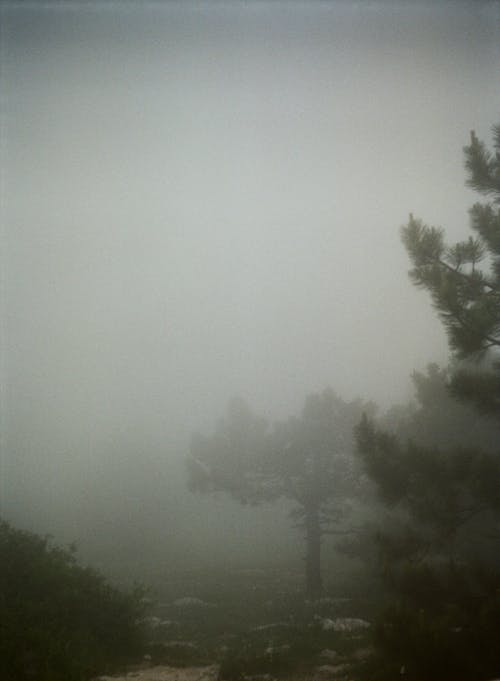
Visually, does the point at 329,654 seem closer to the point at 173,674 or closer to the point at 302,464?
the point at 173,674

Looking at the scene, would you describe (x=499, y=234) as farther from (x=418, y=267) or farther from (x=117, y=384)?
(x=117, y=384)

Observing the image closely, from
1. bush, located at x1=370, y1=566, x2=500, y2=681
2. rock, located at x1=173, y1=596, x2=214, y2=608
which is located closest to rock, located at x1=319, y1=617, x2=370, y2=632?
bush, located at x1=370, y1=566, x2=500, y2=681

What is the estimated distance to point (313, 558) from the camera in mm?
22422

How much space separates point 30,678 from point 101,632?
3.78 metres

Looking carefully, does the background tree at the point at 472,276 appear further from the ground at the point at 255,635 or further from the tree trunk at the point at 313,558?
the tree trunk at the point at 313,558

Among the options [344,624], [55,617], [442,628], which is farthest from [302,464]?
[442,628]

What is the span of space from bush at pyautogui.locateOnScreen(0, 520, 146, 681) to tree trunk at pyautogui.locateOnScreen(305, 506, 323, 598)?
41.3 ft

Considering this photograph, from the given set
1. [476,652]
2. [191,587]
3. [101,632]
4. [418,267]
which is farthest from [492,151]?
[191,587]

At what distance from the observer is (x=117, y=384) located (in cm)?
15912

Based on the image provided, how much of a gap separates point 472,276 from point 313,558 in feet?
59.6

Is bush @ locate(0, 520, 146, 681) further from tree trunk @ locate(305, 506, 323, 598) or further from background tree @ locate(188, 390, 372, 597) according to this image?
background tree @ locate(188, 390, 372, 597)

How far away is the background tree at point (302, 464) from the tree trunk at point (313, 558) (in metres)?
0.05

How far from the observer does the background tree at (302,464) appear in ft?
76.6

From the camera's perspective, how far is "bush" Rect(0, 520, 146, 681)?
25.5 ft
